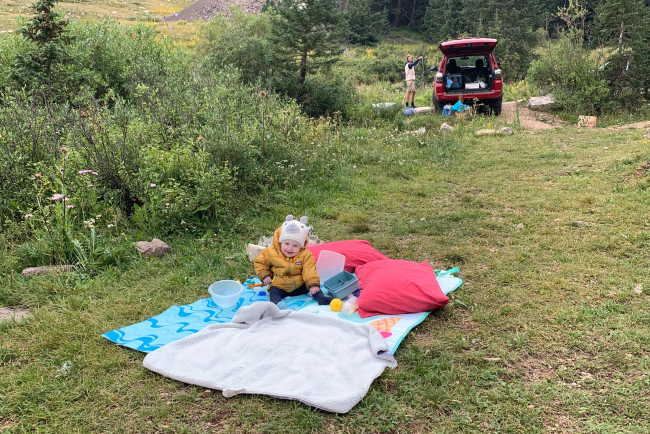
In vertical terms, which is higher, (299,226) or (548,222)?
(299,226)

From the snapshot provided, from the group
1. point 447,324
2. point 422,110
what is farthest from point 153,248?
point 422,110

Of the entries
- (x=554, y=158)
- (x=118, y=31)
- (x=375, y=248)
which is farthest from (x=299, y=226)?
(x=118, y=31)

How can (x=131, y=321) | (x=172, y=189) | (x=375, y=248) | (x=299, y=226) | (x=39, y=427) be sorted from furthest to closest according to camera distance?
(x=172, y=189) → (x=375, y=248) → (x=299, y=226) → (x=131, y=321) → (x=39, y=427)

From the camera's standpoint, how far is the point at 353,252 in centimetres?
439

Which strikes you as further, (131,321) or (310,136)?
(310,136)

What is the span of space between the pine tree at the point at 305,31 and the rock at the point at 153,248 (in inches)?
291

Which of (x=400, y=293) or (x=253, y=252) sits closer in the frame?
(x=400, y=293)

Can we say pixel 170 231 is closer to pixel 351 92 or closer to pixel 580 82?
pixel 351 92

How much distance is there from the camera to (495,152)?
28.4ft

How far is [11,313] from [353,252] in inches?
118

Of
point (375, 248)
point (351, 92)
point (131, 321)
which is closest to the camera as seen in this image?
point (131, 321)

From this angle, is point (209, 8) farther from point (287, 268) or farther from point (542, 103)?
point (287, 268)

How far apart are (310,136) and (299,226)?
4482 millimetres

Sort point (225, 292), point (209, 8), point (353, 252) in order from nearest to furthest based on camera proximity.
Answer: point (225, 292) → point (353, 252) → point (209, 8)
